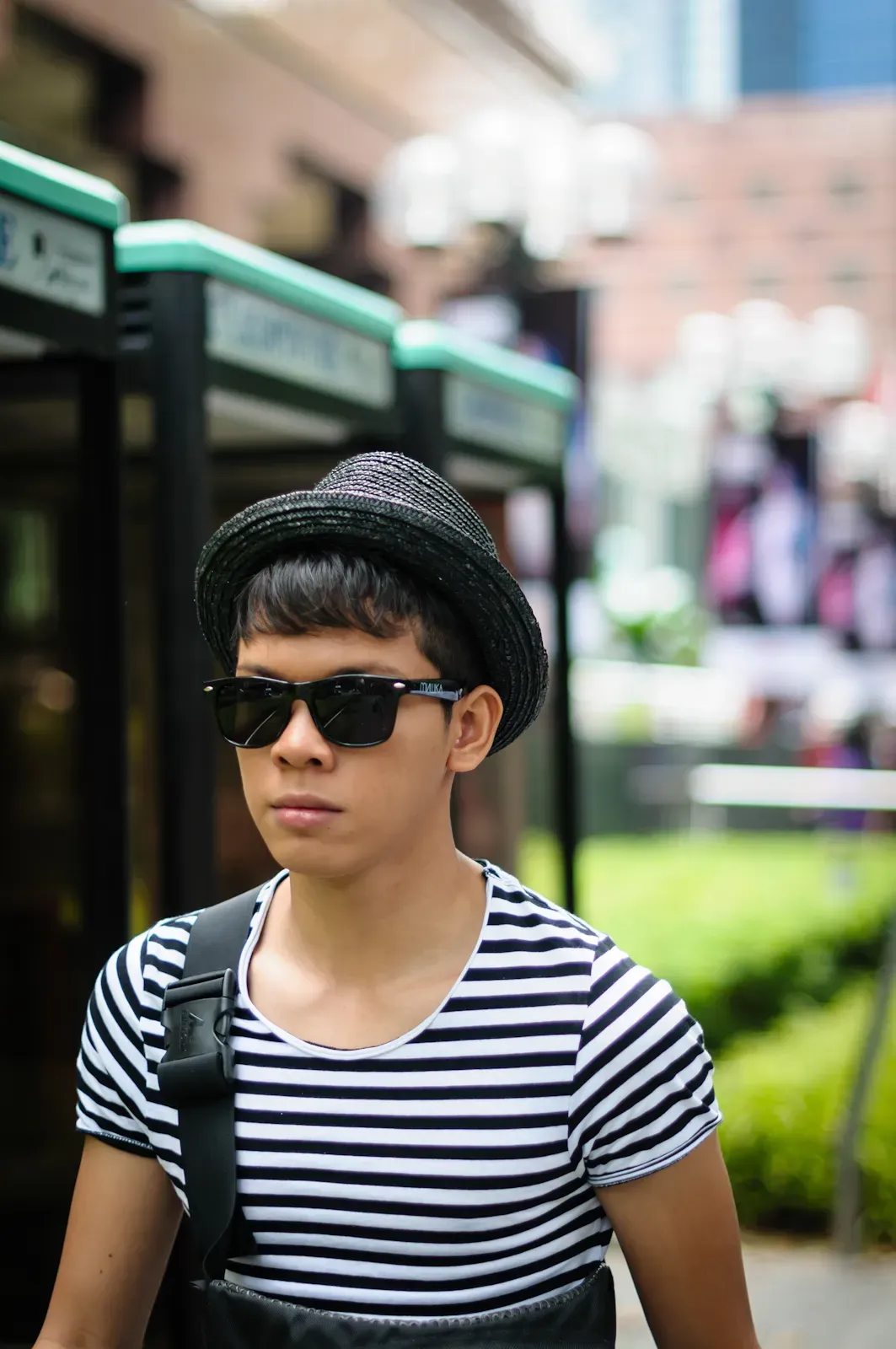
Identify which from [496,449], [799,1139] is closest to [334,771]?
[496,449]

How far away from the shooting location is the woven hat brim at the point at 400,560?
1777mm

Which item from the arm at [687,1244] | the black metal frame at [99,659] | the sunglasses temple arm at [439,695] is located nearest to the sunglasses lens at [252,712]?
the sunglasses temple arm at [439,695]

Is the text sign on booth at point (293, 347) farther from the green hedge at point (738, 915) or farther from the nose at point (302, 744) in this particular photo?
the green hedge at point (738, 915)

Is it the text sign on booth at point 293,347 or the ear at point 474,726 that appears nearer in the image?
the ear at point 474,726

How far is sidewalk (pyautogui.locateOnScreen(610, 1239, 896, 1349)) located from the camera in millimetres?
4656

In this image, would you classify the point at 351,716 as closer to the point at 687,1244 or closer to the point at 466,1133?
the point at 466,1133

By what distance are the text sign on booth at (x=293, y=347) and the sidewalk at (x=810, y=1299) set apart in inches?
95.7

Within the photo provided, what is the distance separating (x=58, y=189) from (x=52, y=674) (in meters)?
3.40

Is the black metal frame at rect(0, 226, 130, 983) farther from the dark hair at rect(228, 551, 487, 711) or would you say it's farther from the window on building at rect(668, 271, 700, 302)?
the window on building at rect(668, 271, 700, 302)

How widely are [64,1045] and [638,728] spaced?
19015 mm

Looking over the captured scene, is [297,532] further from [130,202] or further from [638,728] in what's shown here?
[638,728]

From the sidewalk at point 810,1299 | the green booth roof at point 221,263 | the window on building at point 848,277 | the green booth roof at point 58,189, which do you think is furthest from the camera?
the window on building at point 848,277

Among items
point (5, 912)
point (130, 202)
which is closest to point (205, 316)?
point (5, 912)

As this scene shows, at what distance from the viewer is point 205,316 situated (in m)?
3.55
